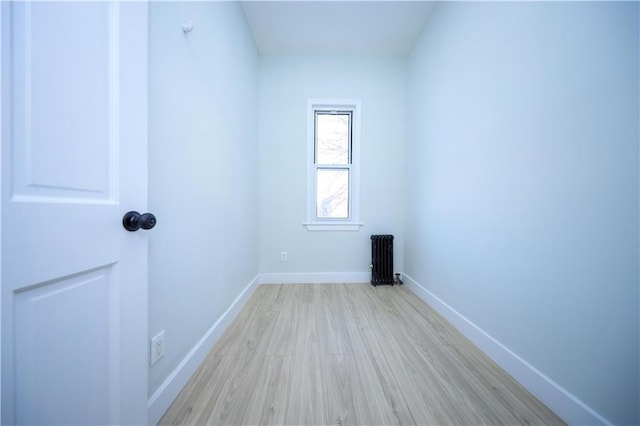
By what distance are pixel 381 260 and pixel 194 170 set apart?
222 centimetres

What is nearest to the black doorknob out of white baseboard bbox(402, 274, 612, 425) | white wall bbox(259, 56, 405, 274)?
white baseboard bbox(402, 274, 612, 425)

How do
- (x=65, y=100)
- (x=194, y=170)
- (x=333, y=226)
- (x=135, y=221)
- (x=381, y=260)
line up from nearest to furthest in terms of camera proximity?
(x=65, y=100) < (x=135, y=221) < (x=194, y=170) < (x=381, y=260) < (x=333, y=226)

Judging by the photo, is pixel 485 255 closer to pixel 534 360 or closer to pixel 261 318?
pixel 534 360

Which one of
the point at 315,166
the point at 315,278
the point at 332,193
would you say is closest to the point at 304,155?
the point at 315,166

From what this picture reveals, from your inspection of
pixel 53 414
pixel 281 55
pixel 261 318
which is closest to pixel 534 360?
pixel 261 318

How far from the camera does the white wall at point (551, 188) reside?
87 cm

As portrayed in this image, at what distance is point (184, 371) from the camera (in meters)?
1.18

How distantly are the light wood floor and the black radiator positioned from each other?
0.78 meters

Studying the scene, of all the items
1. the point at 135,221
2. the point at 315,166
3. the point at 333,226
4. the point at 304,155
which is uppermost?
the point at 304,155

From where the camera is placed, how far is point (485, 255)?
1514mm

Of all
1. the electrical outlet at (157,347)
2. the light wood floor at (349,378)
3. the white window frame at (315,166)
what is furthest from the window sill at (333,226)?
the electrical outlet at (157,347)

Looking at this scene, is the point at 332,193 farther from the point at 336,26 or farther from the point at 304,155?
the point at 336,26

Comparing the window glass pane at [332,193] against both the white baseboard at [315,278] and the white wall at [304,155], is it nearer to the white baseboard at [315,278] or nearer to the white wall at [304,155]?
the white wall at [304,155]

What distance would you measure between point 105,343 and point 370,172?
2.68 metres
